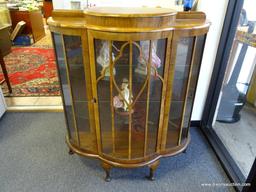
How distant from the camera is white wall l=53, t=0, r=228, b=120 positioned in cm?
149

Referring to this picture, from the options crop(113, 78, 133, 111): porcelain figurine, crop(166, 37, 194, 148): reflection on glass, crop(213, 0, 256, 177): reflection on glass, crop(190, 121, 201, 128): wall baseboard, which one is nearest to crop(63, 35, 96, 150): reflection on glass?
crop(113, 78, 133, 111): porcelain figurine

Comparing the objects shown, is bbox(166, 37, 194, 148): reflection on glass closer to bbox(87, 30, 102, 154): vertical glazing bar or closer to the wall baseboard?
bbox(87, 30, 102, 154): vertical glazing bar

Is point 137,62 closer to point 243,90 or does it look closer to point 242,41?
point 242,41

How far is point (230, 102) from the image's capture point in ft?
6.57

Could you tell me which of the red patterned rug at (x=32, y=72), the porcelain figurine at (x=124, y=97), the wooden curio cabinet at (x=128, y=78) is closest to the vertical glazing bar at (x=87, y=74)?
the wooden curio cabinet at (x=128, y=78)

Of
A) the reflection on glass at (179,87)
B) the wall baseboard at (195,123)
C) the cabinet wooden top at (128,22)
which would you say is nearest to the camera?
the cabinet wooden top at (128,22)

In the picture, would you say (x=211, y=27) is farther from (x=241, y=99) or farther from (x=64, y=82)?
(x=64, y=82)

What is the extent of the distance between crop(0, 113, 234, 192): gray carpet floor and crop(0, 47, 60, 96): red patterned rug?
88 centimetres

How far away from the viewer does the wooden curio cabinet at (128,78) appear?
100 centimetres

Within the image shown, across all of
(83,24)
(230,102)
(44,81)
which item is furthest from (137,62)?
(44,81)

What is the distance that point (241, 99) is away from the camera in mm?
1979

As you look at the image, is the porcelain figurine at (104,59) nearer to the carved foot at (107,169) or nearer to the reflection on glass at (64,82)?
the reflection on glass at (64,82)

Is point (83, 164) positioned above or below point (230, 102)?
below

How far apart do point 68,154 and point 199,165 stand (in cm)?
115
